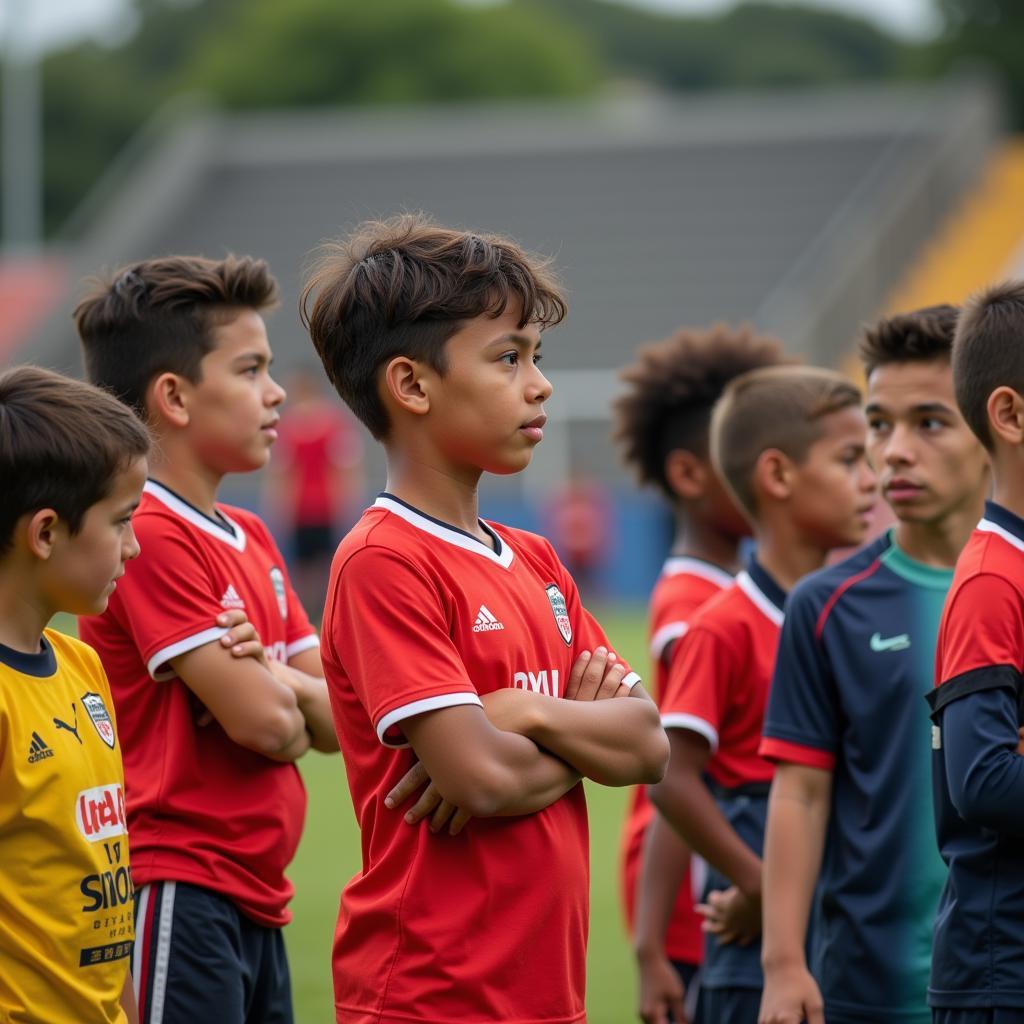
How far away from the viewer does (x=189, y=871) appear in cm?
332

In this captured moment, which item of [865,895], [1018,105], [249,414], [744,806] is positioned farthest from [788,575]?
[1018,105]

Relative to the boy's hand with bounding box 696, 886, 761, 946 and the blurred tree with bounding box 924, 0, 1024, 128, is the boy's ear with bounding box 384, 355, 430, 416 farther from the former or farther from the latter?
the blurred tree with bounding box 924, 0, 1024, 128

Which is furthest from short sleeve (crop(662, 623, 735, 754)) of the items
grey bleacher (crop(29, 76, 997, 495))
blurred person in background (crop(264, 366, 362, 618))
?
grey bleacher (crop(29, 76, 997, 495))

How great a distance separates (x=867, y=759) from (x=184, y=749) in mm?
1328

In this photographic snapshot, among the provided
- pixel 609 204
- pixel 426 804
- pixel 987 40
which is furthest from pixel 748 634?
pixel 987 40

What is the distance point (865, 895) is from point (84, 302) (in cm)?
206

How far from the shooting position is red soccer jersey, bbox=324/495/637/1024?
8.78 feet

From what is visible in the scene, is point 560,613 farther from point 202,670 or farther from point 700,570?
point 700,570

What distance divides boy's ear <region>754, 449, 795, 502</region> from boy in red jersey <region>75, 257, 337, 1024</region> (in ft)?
3.72

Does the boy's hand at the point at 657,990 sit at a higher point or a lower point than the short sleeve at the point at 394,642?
lower

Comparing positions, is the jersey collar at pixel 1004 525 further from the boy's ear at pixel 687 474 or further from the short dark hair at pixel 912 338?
the boy's ear at pixel 687 474

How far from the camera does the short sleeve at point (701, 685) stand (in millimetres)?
3764

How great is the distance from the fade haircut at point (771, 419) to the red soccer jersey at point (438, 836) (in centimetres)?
132

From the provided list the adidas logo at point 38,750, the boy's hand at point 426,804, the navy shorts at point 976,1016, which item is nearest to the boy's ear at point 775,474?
the navy shorts at point 976,1016
